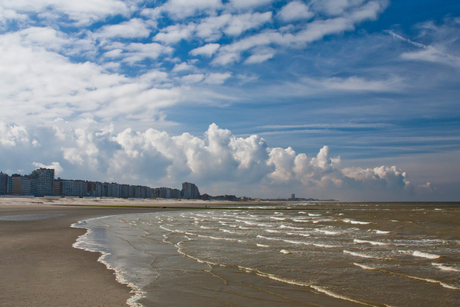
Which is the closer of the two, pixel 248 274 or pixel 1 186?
pixel 248 274

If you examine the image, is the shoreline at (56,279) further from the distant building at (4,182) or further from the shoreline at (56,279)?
the distant building at (4,182)

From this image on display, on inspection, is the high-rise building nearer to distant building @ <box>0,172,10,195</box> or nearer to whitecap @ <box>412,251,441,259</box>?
distant building @ <box>0,172,10,195</box>

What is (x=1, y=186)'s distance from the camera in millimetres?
181500

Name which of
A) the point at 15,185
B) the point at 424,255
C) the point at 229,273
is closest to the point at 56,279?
the point at 229,273

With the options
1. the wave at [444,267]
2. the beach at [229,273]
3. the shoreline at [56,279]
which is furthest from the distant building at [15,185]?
the wave at [444,267]

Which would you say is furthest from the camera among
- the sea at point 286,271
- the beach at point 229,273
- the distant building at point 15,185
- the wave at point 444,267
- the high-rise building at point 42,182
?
the high-rise building at point 42,182

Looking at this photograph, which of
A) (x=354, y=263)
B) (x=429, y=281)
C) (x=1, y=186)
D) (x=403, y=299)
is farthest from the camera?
(x=1, y=186)

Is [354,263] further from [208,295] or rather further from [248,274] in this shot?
[208,295]

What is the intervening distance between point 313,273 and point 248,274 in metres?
2.06

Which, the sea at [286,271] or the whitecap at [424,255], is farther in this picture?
the whitecap at [424,255]

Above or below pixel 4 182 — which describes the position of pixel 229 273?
above

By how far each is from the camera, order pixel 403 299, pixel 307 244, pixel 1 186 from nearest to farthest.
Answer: pixel 403 299 → pixel 307 244 → pixel 1 186

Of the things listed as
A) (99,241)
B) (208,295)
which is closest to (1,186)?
(99,241)

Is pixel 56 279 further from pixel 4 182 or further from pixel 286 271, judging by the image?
pixel 4 182
